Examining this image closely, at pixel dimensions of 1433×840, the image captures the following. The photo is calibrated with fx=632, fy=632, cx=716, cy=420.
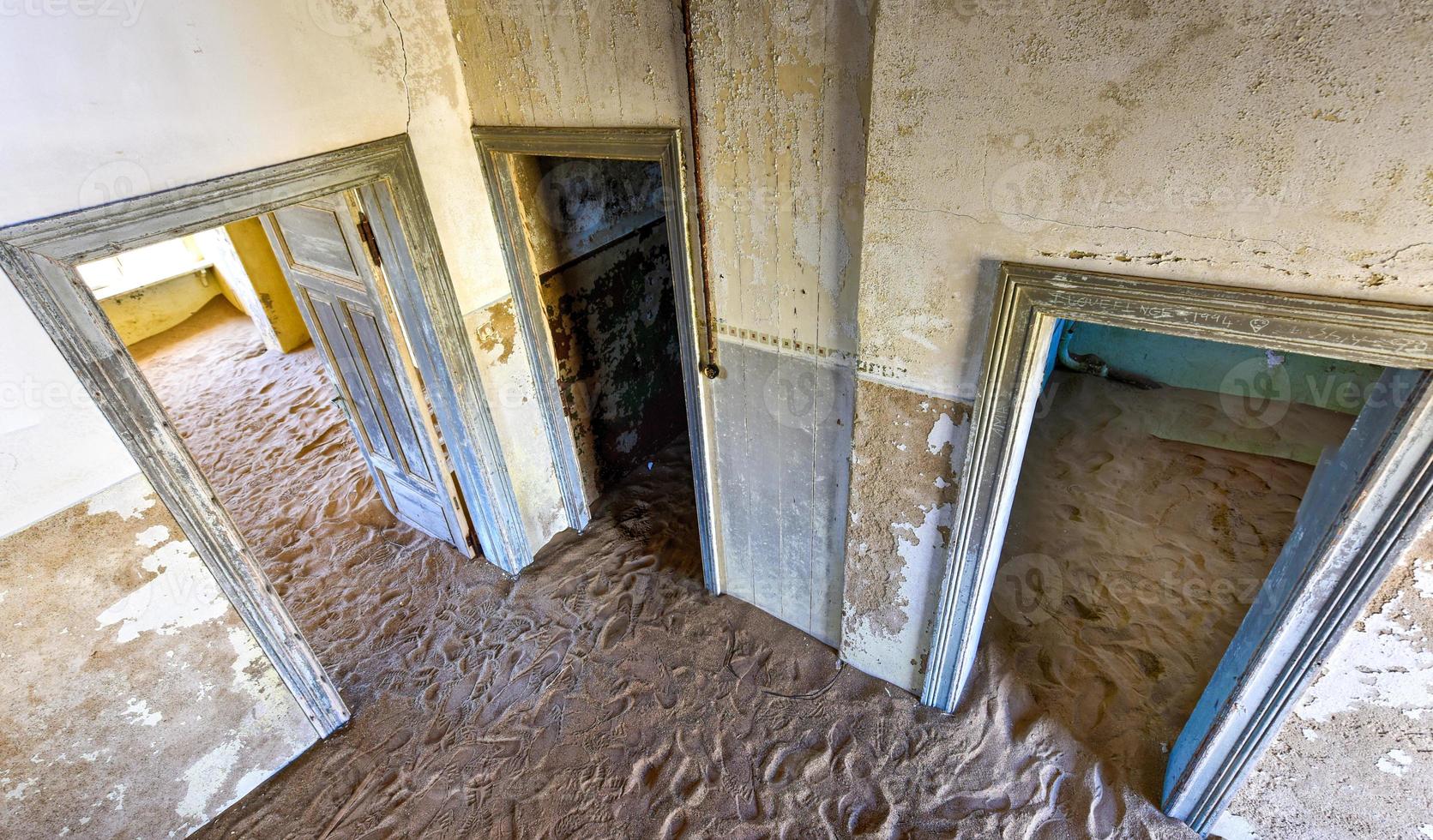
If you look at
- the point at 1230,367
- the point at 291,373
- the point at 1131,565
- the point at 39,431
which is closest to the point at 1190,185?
the point at 1131,565

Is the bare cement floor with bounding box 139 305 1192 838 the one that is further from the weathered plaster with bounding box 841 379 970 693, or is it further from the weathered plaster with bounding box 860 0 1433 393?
the weathered plaster with bounding box 860 0 1433 393

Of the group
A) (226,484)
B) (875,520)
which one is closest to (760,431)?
(875,520)

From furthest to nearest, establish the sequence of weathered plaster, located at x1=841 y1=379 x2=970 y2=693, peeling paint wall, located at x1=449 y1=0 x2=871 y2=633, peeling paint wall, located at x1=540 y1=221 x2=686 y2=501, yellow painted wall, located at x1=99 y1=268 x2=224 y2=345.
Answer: yellow painted wall, located at x1=99 y1=268 x2=224 y2=345 < peeling paint wall, located at x1=540 y1=221 x2=686 y2=501 < weathered plaster, located at x1=841 y1=379 x2=970 y2=693 < peeling paint wall, located at x1=449 y1=0 x2=871 y2=633

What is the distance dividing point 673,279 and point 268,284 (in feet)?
20.0

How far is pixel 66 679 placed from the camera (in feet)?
7.01

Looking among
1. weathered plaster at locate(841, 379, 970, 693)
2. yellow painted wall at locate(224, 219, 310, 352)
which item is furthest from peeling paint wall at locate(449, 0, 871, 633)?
yellow painted wall at locate(224, 219, 310, 352)

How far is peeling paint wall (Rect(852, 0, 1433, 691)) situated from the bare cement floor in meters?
1.85

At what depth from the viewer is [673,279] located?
2.78 meters

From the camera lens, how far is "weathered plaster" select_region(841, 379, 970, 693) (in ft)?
7.54

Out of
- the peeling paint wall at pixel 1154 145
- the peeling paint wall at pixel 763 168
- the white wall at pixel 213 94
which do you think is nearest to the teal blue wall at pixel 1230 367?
the peeling paint wall at pixel 763 168

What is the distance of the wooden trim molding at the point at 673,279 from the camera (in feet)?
8.16

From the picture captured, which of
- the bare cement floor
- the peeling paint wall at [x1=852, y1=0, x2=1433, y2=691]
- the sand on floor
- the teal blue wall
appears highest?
the peeling paint wall at [x1=852, y1=0, x2=1433, y2=691]

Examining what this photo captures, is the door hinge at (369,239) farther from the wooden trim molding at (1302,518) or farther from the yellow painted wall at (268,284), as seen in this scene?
the yellow painted wall at (268,284)

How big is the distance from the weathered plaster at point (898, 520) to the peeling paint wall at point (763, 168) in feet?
0.44
